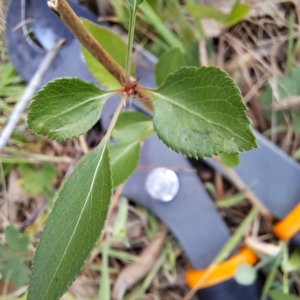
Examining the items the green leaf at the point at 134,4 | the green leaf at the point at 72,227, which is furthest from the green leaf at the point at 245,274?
the green leaf at the point at 134,4

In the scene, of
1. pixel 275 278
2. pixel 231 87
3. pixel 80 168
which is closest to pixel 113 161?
pixel 80 168

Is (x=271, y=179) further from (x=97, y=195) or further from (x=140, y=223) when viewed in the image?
(x=97, y=195)

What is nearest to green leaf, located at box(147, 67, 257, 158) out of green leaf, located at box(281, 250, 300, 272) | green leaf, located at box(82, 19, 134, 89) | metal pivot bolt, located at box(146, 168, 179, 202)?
green leaf, located at box(82, 19, 134, 89)

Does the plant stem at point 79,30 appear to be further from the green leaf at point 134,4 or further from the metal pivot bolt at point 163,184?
the metal pivot bolt at point 163,184

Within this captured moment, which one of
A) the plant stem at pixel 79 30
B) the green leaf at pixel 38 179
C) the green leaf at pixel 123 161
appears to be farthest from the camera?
the green leaf at pixel 38 179

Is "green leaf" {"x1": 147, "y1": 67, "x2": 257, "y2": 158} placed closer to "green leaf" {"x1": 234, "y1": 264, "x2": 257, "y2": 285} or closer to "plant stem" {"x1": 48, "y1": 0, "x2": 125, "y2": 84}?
"plant stem" {"x1": 48, "y1": 0, "x2": 125, "y2": 84}
